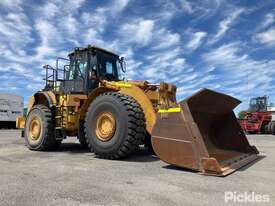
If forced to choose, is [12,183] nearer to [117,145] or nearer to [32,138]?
[117,145]

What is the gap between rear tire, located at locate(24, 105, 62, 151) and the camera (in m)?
9.62

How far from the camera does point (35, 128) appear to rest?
1027 centimetres

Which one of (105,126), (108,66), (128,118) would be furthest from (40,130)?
(128,118)

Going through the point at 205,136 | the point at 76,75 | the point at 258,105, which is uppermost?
the point at 258,105

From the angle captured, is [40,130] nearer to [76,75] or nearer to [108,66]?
[76,75]

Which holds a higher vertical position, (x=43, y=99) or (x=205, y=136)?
(x=43, y=99)

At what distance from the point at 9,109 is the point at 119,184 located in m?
26.0

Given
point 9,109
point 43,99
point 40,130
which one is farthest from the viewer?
point 9,109

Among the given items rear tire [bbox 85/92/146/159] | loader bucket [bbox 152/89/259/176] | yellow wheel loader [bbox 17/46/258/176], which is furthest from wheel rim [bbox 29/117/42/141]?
loader bucket [bbox 152/89/259/176]

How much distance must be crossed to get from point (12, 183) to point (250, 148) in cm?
529

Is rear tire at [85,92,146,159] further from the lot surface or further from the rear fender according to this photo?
the rear fender

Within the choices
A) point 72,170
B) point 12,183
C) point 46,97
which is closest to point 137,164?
point 72,170

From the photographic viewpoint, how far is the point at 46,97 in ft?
32.7

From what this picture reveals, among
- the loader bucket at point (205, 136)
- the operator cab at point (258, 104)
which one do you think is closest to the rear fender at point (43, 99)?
the loader bucket at point (205, 136)
